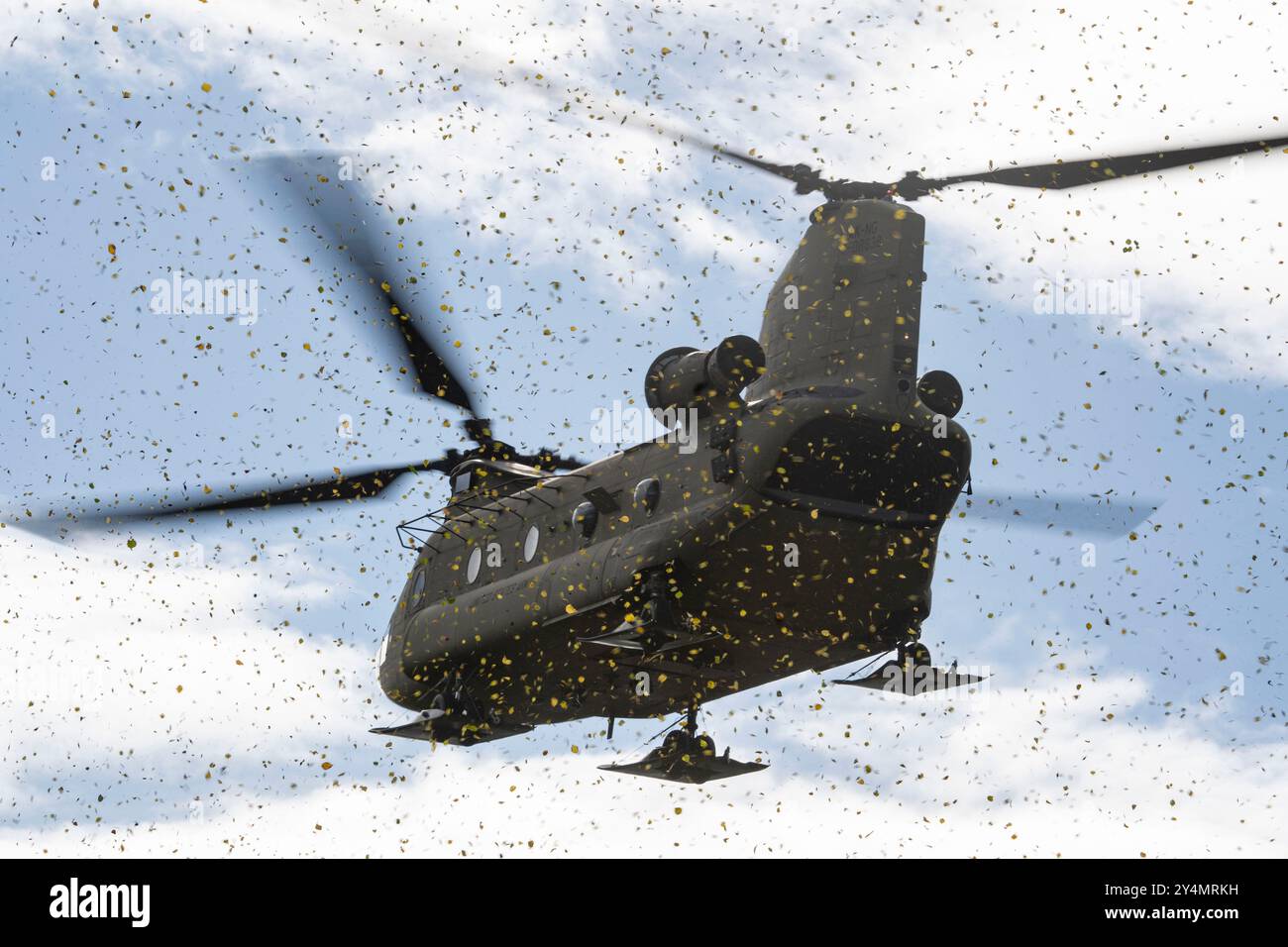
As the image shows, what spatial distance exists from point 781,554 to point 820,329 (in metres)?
2.80

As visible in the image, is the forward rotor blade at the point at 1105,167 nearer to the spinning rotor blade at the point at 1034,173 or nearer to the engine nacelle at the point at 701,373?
the spinning rotor blade at the point at 1034,173

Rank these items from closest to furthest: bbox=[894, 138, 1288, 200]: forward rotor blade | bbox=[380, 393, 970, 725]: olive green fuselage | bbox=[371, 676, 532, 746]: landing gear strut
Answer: bbox=[894, 138, 1288, 200]: forward rotor blade, bbox=[380, 393, 970, 725]: olive green fuselage, bbox=[371, 676, 532, 746]: landing gear strut

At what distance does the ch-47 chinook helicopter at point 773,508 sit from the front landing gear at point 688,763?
28mm

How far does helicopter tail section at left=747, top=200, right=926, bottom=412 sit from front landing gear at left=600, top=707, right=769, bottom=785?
4.86 metres

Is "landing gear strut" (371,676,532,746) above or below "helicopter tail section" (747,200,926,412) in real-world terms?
below

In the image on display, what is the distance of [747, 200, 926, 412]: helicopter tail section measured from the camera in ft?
61.2

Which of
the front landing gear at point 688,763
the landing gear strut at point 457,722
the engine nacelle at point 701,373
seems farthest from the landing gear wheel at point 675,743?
the engine nacelle at point 701,373

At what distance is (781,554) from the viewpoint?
60.2 ft

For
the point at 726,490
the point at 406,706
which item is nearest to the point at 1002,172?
the point at 726,490

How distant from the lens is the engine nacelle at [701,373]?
747 inches

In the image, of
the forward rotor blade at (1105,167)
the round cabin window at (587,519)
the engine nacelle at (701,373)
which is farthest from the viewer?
the round cabin window at (587,519)

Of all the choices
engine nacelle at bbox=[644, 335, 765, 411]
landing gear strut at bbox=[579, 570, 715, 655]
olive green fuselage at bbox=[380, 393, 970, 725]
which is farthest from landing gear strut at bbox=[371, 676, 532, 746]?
engine nacelle at bbox=[644, 335, 765, 411]

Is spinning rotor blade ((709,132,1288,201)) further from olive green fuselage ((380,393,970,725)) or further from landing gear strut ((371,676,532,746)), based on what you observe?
landing gear strut ((371,676,532,746))

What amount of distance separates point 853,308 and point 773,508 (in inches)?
106
